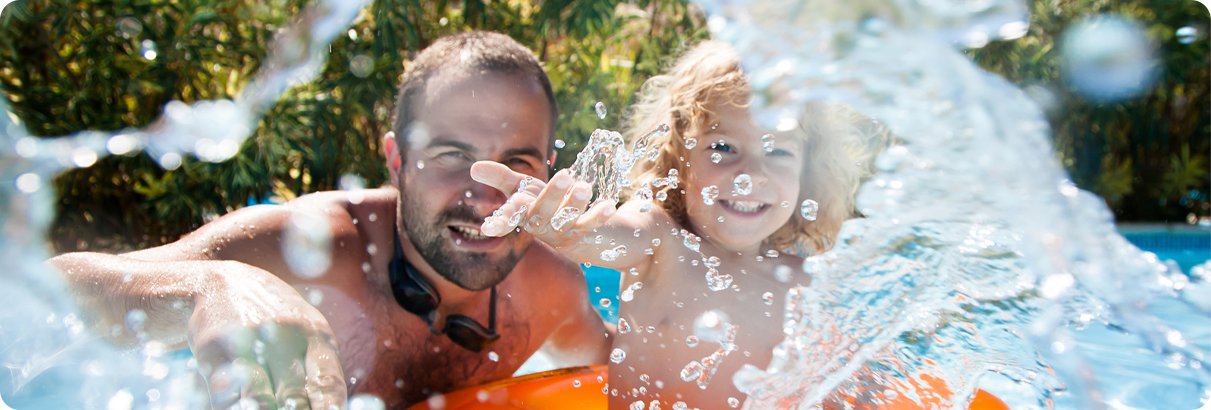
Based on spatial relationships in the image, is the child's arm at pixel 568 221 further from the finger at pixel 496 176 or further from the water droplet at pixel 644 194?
the water droplet at pixel 644 194

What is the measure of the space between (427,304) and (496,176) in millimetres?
844

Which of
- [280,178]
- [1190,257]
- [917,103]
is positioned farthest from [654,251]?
[1190,257]

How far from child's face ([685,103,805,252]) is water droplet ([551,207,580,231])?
0.59 m

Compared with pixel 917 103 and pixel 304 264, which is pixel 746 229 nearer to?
pixel 917 103

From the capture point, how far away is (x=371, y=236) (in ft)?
6.78

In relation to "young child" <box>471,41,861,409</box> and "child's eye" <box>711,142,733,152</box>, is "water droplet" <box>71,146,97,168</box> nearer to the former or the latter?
"young child" <box>471,41,861,409</box>

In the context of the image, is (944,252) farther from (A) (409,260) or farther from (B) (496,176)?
(A) (409,260)

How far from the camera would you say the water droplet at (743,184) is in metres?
1.70

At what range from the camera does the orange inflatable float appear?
1929mm

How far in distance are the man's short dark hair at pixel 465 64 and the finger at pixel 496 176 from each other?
0.66 metres

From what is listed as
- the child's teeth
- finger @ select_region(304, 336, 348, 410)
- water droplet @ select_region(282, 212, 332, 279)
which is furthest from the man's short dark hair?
finger @ select_region(304, 336, 348, 410)

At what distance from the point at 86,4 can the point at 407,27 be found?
6.04 feet

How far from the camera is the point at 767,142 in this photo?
1.75 meters

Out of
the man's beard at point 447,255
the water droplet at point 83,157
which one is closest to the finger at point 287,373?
the man's beard at point 447,255
